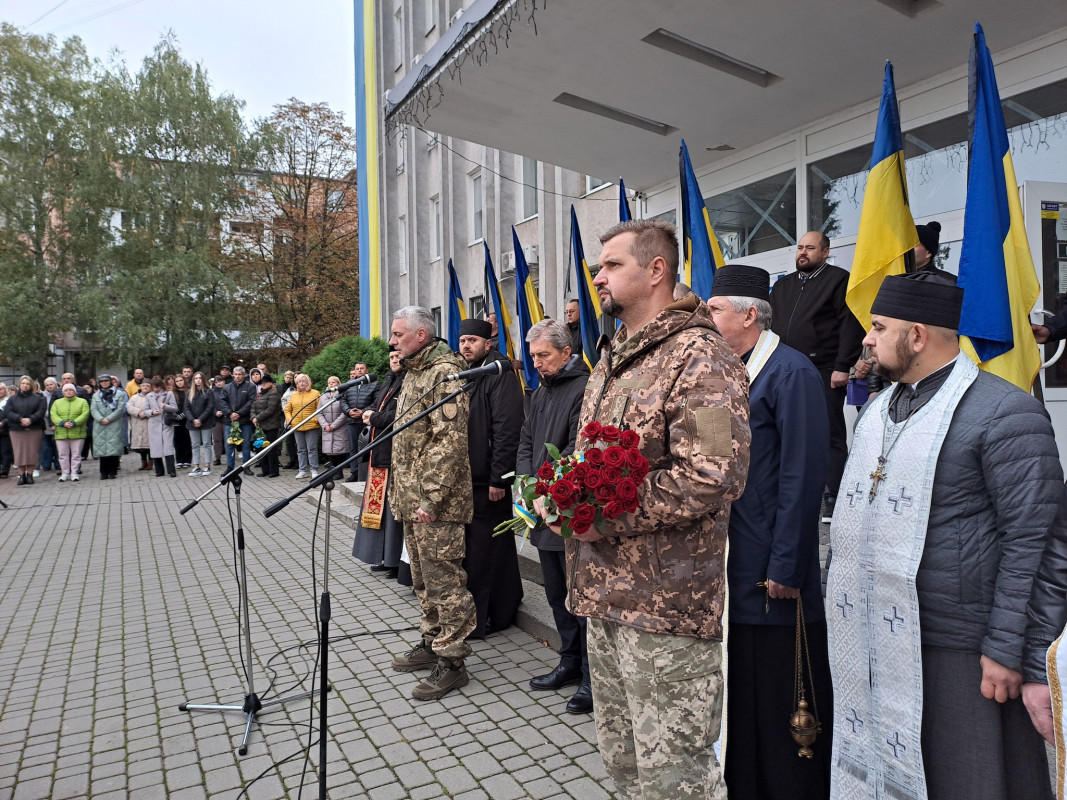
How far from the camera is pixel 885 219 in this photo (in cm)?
455

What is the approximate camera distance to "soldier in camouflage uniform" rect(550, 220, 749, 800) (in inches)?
83.0

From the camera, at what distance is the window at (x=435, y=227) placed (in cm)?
2103

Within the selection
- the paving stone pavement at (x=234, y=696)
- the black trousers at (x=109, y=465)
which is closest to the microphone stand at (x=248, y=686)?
the paving stone pavement at (x=234, y=696)

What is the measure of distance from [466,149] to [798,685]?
56.3ft

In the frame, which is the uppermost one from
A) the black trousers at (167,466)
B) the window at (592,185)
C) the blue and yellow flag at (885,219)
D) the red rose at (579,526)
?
the window at (592,185)

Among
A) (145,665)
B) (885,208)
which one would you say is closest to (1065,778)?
(885,208)

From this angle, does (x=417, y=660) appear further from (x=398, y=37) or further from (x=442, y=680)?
(x=398, y=37)

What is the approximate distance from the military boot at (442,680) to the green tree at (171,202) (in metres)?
26.7

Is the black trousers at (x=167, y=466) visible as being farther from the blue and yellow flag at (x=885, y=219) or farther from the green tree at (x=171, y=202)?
the blue and yellow flag at (x=885, y=219)

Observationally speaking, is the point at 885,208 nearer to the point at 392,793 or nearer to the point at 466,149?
the point at 392,793

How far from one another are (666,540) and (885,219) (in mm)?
3339

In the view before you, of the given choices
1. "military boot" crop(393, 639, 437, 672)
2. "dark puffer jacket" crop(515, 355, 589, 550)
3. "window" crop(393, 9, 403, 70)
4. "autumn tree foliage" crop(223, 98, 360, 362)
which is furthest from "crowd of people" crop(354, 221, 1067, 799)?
"autumn tree foliage" crop(223, 98, 360, 362)

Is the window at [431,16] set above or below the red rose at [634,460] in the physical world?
above

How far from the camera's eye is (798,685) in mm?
2777
